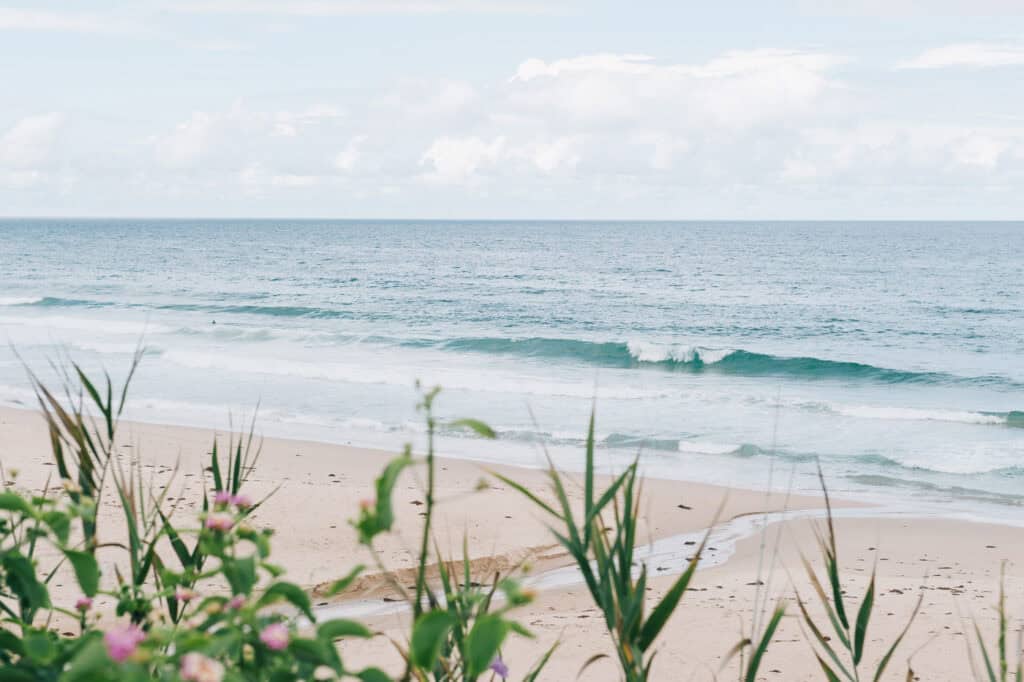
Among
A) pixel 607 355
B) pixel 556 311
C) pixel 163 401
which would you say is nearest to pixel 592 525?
pixel 163 401

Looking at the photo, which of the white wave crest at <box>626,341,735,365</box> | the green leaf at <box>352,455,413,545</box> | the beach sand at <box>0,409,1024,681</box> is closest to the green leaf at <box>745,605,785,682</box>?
the green leaf at <box>352,455,413,545</box>

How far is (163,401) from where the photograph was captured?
1625cm

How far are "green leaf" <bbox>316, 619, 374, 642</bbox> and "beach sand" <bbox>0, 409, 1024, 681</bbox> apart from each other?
3.39 metres

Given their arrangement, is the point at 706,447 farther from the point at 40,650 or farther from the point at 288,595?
the point at 40,650

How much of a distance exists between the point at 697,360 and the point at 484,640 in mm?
23322

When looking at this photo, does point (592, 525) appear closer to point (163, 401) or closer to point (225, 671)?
point (225, 671)

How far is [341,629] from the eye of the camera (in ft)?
3.84

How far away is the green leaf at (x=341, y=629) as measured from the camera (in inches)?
44.9

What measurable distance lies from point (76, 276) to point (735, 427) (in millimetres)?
41638

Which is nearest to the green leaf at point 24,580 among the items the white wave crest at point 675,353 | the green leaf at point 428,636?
the green leaf at point 428,636

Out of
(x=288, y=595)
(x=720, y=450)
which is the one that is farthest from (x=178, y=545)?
(x=720, y=450)

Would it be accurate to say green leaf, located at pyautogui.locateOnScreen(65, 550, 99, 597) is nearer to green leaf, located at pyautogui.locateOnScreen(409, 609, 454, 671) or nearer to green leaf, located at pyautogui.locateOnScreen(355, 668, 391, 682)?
green leaf, located at pyautogui.locateOnScreen(355, 668, 391, 682)

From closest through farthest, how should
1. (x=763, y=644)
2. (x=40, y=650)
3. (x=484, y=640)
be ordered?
1. (x=484, y=640)
2. (x=40, y=650)
3. (x=763, y=644)

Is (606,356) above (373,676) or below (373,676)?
below
